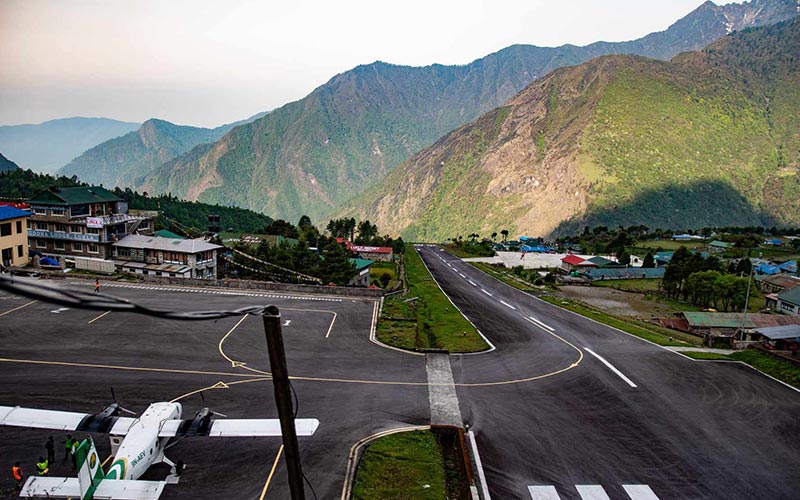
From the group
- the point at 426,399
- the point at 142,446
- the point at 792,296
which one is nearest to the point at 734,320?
the point at 792,296

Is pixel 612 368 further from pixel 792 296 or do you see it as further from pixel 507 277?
pixel 792 296

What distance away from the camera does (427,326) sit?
53.0 metres

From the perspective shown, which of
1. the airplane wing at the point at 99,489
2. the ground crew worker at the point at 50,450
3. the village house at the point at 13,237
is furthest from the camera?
the village house at the point at 13,237

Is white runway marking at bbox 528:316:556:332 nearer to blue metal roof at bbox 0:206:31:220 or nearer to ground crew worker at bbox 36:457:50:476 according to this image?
ground crew worker at bbox 36:457:50:476

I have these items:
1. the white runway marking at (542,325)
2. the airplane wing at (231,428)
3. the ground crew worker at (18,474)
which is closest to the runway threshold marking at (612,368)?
the white runway marking at (542,325)

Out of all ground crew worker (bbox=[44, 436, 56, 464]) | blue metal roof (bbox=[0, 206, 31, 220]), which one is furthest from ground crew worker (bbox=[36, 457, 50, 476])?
blue metal roof (bbox=[0, 206, 31, 220])

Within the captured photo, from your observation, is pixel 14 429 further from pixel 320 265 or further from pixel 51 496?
pixel 320 265

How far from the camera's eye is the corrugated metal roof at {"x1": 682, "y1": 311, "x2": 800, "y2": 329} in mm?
63000

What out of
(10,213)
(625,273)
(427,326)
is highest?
(10,213)

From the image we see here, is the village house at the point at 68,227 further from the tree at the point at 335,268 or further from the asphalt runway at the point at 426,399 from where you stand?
the tree at the point at 335,268

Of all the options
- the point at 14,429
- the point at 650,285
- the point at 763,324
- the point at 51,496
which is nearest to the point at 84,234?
the point at 14,429

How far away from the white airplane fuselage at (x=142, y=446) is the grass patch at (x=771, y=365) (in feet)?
134

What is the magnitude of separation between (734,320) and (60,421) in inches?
2917

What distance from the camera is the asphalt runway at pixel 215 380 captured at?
22.8 meters
